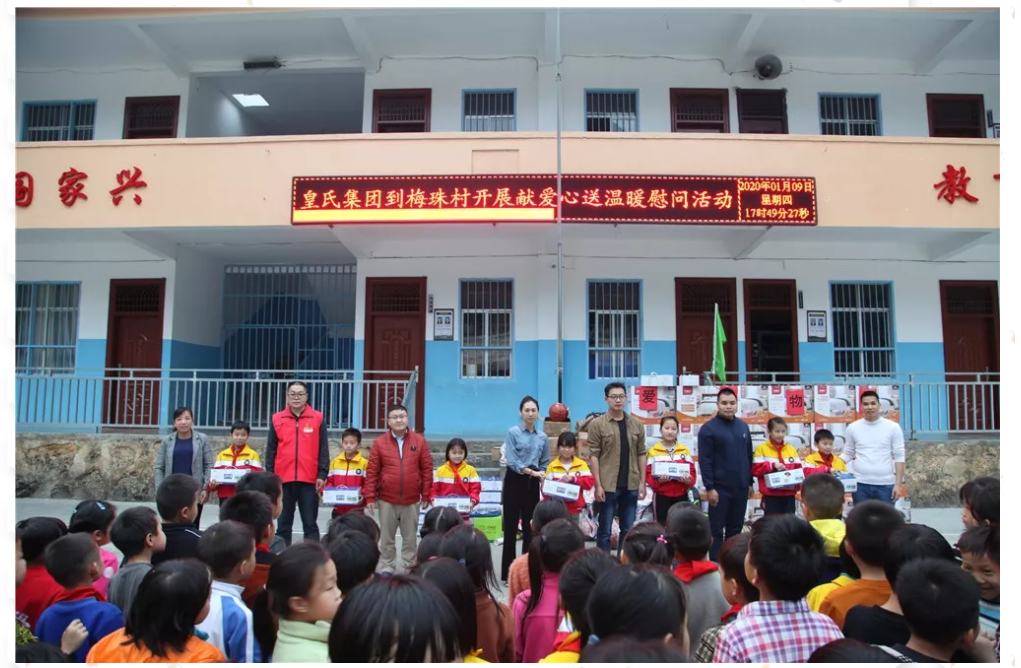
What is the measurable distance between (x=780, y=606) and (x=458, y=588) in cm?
107

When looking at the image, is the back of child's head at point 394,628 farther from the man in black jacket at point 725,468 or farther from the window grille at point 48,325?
the window grille at point 48,325

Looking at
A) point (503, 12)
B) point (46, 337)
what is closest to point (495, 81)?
point (503, 12)

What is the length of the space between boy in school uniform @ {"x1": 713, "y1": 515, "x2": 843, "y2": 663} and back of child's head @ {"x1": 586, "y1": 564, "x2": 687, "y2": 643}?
414mm

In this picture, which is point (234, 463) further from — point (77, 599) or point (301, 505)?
point (77, 599)

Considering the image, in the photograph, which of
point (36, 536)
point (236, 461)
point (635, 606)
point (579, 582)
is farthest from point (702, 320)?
point (635, 606)

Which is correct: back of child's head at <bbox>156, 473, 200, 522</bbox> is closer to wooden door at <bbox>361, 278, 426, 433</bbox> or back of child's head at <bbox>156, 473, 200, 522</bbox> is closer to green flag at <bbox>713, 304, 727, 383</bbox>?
wooden door at <bbox>361, 278, 426, 433</bbox>

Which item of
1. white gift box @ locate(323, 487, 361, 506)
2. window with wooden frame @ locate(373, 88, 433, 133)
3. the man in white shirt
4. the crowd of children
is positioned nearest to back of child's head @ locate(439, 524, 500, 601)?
the crowd of children

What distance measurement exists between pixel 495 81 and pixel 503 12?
4.40ft

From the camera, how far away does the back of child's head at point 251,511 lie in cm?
325

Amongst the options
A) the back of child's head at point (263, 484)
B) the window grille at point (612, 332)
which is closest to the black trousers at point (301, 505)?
the back of child's head at point (263, 484)

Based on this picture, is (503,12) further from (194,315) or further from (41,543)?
(41,543)

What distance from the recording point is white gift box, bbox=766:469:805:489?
5898 mm

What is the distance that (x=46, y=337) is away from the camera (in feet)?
38.8

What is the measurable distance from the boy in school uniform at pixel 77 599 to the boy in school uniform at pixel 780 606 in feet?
7.31
